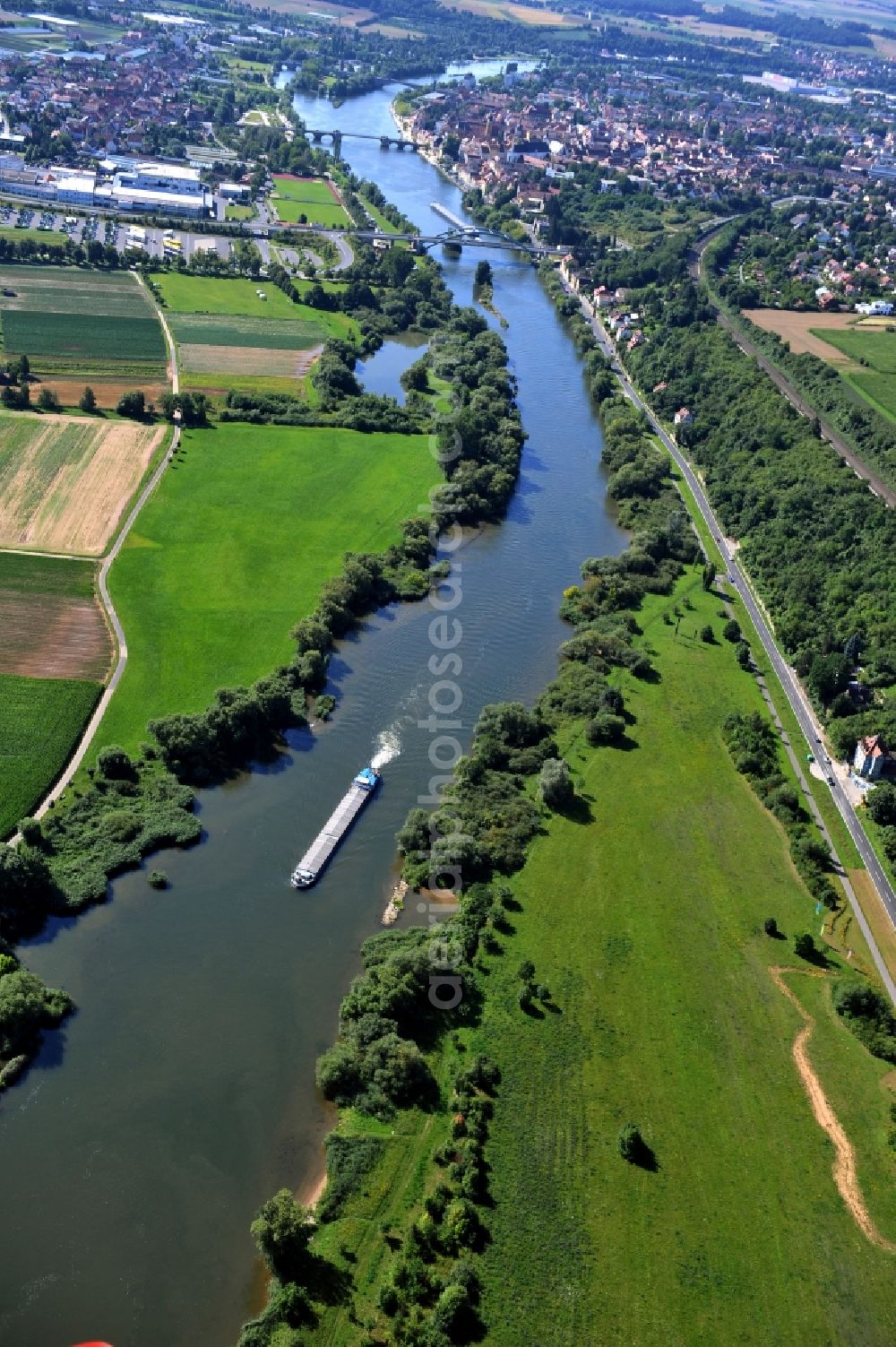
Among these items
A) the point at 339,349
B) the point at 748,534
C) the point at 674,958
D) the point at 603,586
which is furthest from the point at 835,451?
the point at 674,958

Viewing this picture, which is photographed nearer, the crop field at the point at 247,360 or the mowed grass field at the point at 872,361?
the crop field at the point at 247,360

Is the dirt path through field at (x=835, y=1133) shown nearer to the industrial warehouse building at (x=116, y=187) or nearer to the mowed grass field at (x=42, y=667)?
the mowed grass field at (x=42, y=667)

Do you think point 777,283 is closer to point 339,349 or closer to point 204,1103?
point 339,349

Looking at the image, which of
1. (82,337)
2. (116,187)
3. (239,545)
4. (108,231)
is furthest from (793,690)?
(116,187)

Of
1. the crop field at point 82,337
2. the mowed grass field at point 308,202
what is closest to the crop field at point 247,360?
the crop field at point 82,337

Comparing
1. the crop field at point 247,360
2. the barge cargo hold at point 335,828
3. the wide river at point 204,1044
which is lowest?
the wide river at point 204,1044

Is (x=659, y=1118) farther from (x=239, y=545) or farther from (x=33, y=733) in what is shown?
(x=239, y=545)
